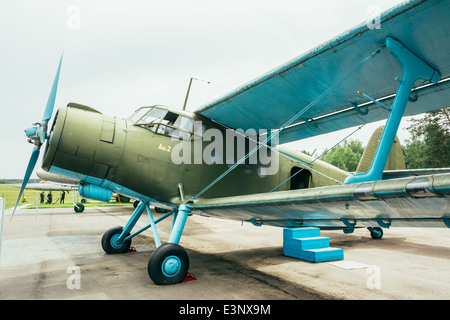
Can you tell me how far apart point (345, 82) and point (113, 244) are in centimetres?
585

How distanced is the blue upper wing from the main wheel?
254 cm

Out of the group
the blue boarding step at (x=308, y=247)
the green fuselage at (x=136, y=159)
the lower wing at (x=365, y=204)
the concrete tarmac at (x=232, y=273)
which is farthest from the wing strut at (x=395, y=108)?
the blue boarding step at (x=308, y=247)

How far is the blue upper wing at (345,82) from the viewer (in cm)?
327

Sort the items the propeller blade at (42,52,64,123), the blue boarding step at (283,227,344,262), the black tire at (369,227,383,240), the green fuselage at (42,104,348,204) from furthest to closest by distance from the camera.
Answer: the black tire at (369,227,383,240)
the blue boarding step at (283,227,344,262)
the propeller blade at (42,52,64,123)
the green fuselage at (42,104,348,204)

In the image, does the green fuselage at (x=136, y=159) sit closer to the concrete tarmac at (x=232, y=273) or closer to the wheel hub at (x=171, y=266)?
the wheel hub at (x=171, y=266)

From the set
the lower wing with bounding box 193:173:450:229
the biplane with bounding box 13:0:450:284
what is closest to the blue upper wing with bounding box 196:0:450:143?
the biplane with bounding box 13:0:450:284

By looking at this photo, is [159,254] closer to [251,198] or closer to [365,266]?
[251,198]

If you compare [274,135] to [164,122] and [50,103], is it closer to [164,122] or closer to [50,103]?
[164,122]

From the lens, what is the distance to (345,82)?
4445 millimetres

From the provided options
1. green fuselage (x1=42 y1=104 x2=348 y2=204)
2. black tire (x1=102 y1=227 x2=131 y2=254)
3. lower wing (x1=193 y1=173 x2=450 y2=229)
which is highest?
green fuselage (x1=42 y1=104 x2=348 y2=204)

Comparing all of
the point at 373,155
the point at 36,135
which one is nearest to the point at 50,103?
the point at 36,135

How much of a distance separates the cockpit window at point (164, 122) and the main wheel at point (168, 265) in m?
1.98

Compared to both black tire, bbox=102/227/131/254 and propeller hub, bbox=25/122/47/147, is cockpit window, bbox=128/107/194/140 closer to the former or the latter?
propeller hub, bbox=25/122/47/147

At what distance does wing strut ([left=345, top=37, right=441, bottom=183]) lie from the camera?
3.34 metres
